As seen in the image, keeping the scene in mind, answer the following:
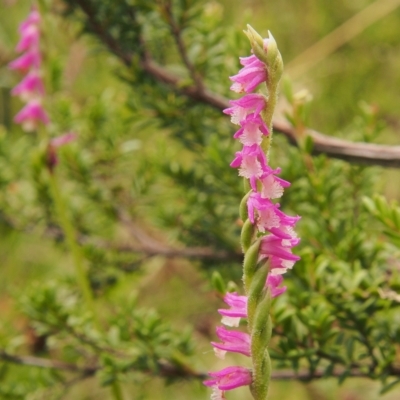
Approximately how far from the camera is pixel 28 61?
77 centimetres

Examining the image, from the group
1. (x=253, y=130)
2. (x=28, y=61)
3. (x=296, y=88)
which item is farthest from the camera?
(x=296, y=88)

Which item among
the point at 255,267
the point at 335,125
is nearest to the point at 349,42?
the point at 335,125

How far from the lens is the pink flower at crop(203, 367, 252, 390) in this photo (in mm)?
327

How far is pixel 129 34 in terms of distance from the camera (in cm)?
84

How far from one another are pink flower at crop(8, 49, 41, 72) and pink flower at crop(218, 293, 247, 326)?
54 cm

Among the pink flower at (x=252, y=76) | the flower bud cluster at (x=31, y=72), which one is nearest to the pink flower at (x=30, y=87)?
the flower bud cluster at (x=31, y=72)

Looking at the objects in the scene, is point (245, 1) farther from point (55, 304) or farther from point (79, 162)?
point (55, 304)

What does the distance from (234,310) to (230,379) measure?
0.13 ft

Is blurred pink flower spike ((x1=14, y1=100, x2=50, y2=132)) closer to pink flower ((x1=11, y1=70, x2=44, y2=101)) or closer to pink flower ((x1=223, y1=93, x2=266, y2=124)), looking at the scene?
pink flower ((x1=11, y1=70, x2=44, y2=101))

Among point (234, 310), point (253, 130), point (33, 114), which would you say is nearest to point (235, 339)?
point (234, 310)

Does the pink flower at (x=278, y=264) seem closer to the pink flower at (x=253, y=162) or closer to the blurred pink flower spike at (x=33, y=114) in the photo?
the pink flower at (x=253, y=162)

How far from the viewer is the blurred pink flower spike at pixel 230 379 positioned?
0.33 meters

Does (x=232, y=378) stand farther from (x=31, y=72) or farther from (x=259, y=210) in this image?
(x=31, y=72)

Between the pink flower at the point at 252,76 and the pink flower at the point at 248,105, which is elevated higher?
the pink flower at the point at 252,76
